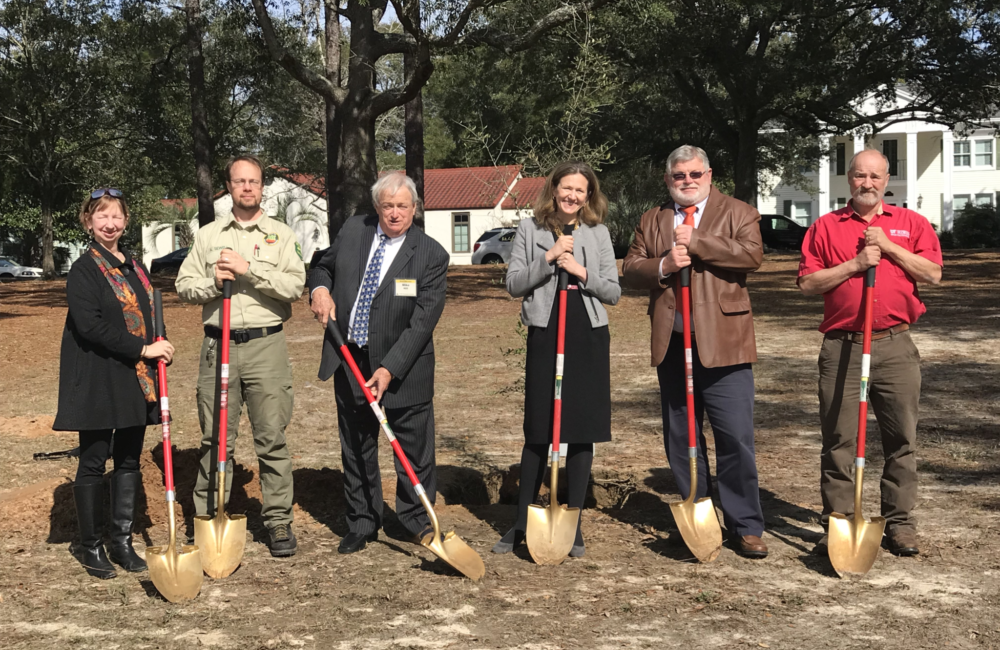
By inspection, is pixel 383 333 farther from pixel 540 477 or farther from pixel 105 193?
pixel 105 193

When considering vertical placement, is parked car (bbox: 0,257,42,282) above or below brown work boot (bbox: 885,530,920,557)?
above

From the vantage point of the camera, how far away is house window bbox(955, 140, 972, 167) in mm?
52000

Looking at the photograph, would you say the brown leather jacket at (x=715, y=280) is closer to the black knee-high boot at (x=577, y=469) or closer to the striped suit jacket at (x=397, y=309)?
the black knee-high boot at (x=577, y=469)

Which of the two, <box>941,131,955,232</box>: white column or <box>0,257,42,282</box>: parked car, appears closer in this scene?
<box>0,257,42,282</box>: parked car

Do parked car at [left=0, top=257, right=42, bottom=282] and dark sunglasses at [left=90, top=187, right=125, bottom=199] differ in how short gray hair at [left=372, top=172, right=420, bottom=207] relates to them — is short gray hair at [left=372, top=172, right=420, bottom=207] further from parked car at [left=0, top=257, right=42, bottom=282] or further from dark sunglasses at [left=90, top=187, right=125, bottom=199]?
parked car at [left=0, top=257, right=42, bottom=282]

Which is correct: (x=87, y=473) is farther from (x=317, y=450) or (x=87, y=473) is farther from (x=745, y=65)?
(x=745, y=65)

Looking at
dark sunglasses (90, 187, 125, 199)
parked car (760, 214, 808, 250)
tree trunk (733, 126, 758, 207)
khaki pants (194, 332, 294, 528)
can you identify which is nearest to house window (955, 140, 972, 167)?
parked car (760, 214, 808, 250)

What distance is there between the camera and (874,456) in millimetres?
7250

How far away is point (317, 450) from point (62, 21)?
Result: 22686 mm

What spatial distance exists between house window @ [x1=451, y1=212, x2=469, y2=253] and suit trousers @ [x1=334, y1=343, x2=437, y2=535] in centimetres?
4479

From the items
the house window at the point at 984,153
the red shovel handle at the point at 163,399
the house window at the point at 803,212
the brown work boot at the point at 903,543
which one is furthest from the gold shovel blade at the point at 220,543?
the house window at the point at 803,212

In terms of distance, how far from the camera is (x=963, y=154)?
5219 centimetres

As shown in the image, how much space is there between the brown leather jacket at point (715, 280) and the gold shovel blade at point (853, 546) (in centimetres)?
88

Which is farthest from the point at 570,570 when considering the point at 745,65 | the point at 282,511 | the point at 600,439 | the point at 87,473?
the point at 745,65
